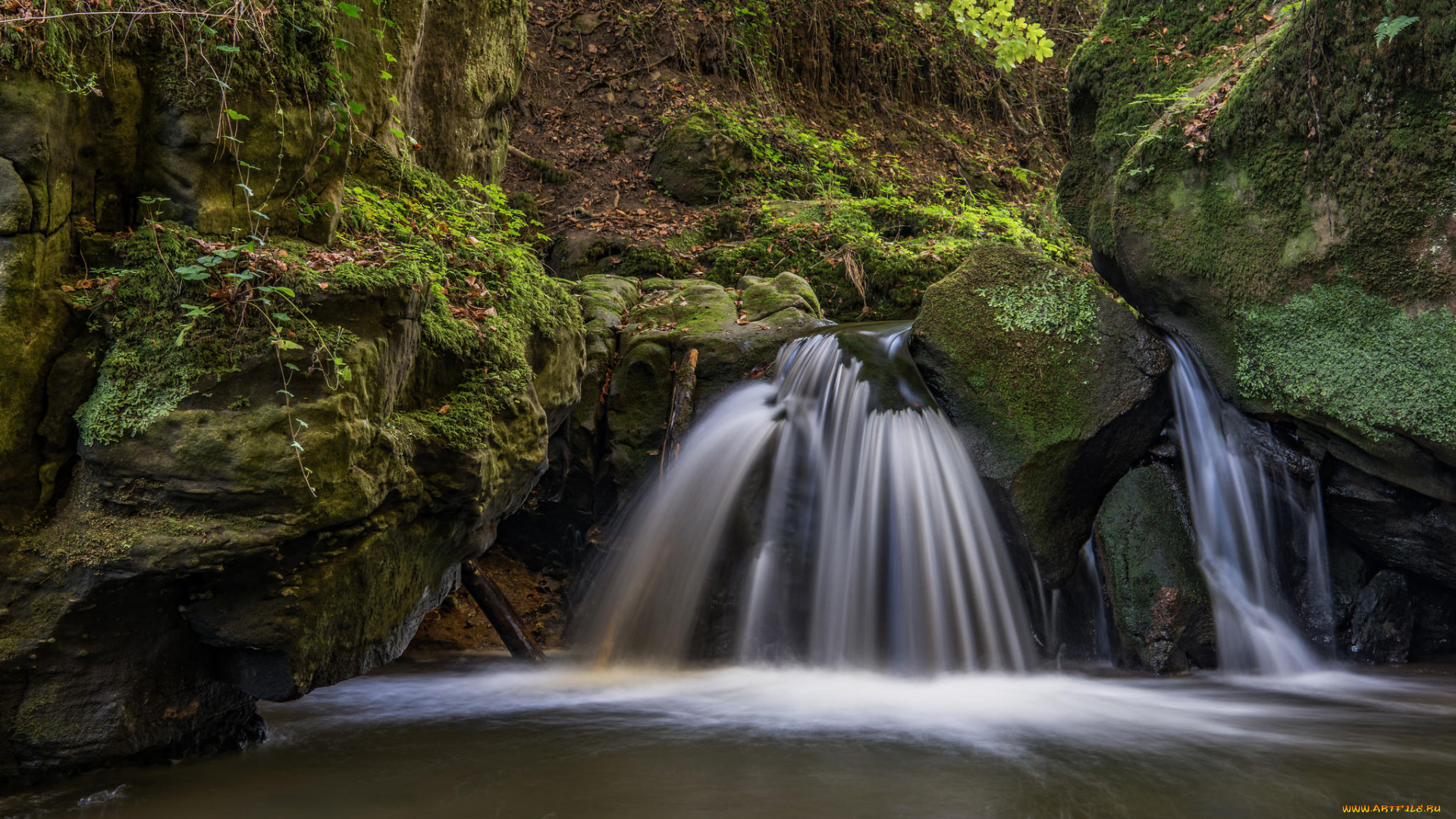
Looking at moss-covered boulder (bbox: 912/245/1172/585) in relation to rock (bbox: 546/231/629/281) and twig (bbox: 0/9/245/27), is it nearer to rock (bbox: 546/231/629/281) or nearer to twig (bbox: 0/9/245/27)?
rock (bbox: 546/231/629/281)

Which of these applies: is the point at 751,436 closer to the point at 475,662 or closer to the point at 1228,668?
the point at 475,662

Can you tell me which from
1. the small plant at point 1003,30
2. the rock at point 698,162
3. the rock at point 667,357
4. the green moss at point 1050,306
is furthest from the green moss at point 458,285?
the rock at point 698,162

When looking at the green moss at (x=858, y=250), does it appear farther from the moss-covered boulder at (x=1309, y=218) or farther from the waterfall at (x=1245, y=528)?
the waterfall at (x=1245, y=528)

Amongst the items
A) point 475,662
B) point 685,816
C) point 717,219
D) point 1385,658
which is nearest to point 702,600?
point 475,662

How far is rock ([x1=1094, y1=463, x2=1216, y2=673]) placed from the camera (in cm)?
563

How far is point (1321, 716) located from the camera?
4516 millimetres

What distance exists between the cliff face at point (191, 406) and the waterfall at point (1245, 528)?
196 inches

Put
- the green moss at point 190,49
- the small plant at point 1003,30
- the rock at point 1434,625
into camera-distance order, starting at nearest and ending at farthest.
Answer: the green moss at point 190,49 < the small plant at point 1003,30 < the rock at point 1434,625

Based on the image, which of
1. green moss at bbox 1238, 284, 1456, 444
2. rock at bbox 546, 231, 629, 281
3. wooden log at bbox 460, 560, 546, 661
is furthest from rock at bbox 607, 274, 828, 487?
green moss at bbox 1238, 284, 1456, 444

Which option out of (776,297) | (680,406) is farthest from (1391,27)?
(680,406)

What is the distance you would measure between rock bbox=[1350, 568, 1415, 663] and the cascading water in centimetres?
238

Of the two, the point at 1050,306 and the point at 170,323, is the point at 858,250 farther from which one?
the point at 170,323

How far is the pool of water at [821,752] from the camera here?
3.16 meters

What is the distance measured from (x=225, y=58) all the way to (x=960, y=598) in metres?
5.20
